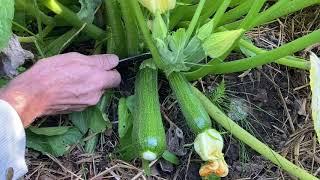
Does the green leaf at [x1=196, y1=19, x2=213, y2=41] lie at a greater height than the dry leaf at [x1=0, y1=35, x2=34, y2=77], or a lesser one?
greater

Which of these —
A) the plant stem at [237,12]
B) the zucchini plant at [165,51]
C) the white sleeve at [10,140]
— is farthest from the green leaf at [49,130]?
the plant stem at [237,12]

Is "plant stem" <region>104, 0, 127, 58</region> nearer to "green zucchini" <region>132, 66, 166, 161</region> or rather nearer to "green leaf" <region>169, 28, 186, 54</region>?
"green zucchini" <region>132, 66, 166, 161</region>

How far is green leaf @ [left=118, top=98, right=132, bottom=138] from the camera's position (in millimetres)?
1919

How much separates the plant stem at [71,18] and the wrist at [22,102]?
28cm

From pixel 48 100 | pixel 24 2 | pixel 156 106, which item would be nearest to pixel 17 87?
pixel 48 100

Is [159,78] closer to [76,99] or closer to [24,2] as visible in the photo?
[76,99]

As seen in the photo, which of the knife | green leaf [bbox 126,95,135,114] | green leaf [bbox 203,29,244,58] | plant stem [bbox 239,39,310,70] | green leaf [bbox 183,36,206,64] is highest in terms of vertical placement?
green leaf [bbox 203,29,244,58]

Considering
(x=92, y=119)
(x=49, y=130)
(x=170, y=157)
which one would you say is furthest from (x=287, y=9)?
(x=49, y=130)

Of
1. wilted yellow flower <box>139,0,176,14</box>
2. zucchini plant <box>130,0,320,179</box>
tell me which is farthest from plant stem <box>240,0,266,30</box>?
wilted yellow flower <box>139,0,176,14</box>

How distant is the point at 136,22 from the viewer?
1.91 metres

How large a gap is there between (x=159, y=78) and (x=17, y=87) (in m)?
0.50

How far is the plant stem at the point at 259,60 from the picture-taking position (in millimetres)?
1721

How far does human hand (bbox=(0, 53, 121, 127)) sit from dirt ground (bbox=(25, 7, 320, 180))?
135 mm

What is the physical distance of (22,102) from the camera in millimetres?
1734
